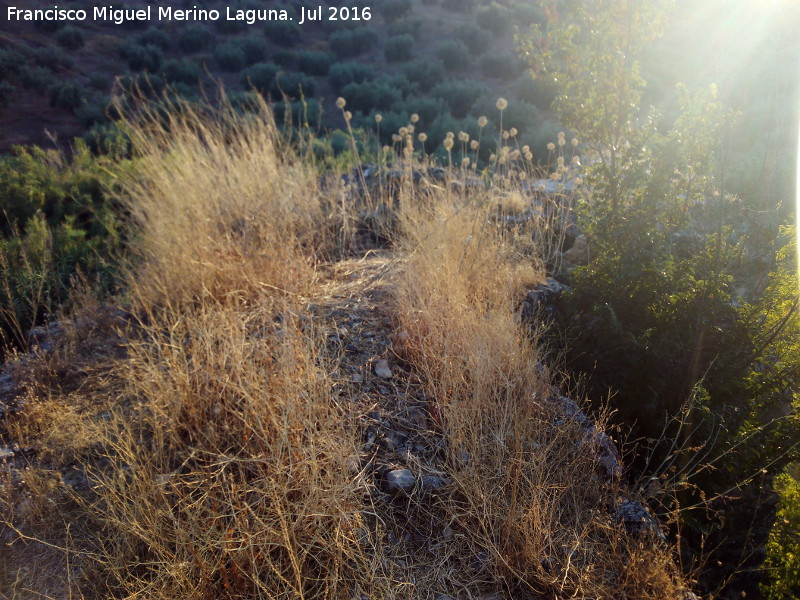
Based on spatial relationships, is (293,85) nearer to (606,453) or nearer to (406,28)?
(406,28)

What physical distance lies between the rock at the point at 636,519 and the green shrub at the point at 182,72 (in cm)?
1361

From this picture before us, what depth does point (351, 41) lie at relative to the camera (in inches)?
643

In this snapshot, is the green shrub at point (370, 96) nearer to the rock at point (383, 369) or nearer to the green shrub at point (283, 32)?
the green shrub at point (283, 32)

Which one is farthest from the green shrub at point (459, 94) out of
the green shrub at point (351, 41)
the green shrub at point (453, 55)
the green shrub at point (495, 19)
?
the green shrub at point (495, 19)

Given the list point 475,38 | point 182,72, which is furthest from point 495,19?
point 182,72

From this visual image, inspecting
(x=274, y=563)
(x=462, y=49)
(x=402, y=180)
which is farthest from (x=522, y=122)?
(x=274, y=563)

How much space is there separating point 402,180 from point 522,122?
21.5ft

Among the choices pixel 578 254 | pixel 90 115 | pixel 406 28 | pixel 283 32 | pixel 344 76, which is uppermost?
pixel 406 28

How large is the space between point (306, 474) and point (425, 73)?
14.0 metres

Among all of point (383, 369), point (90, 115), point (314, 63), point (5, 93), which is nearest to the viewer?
point (383, 369)

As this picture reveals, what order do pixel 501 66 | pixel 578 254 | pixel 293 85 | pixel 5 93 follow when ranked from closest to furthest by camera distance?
pixel 578 254 → pixel 5 93 → pixel 293 85 → pixel 501 66

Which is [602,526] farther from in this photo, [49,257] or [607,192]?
[49,257]

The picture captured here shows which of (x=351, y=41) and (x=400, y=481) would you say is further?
(x=351, y=41)

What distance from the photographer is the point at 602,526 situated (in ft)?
6.97
